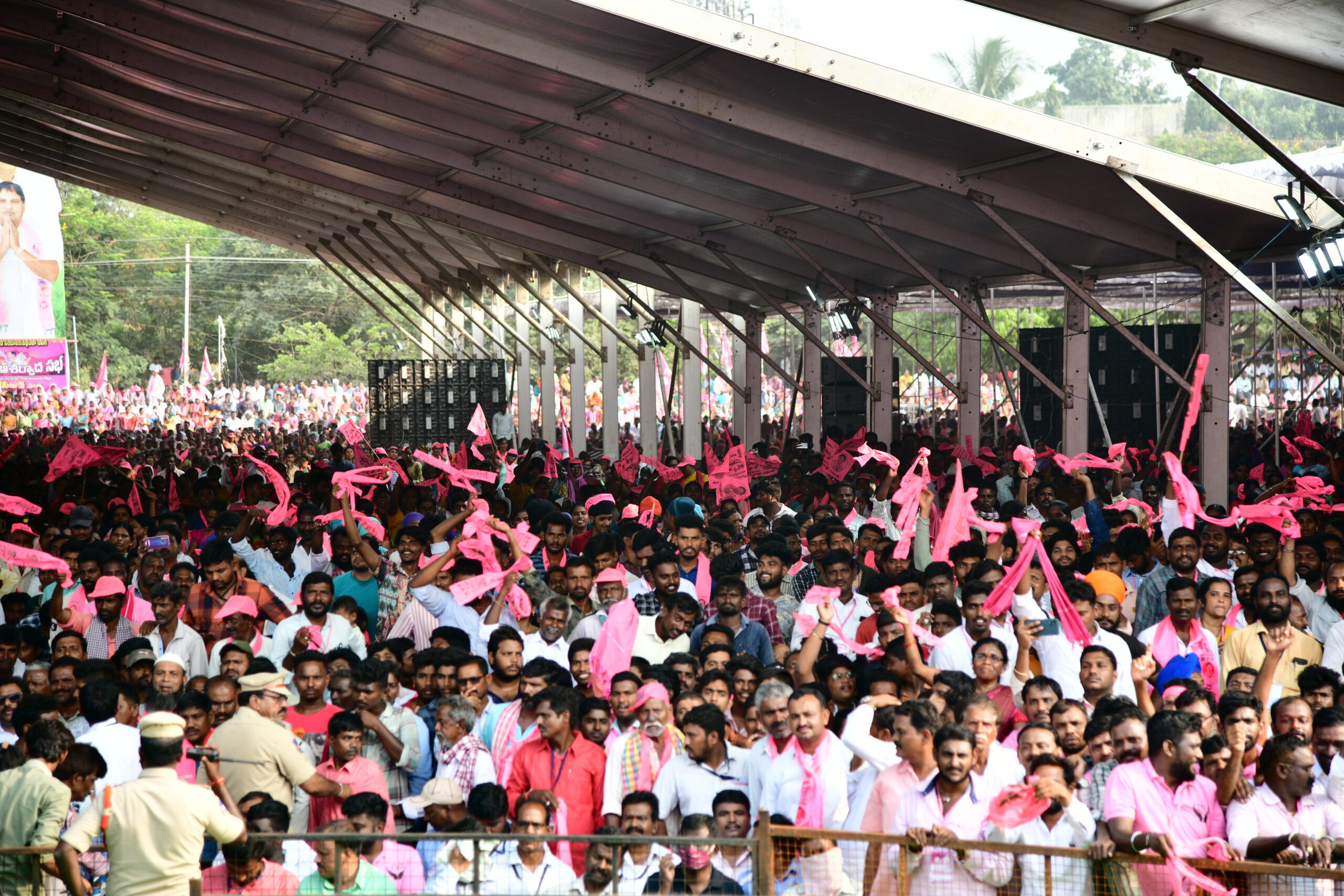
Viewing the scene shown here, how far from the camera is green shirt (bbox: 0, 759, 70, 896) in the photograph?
534 cm

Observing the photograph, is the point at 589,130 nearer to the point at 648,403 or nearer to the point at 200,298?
the point at 648,403

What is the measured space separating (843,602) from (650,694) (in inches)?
102

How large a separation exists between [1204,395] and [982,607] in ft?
19.8

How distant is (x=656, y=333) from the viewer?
22.0 m

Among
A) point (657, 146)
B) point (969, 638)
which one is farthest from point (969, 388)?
point (969, 638)

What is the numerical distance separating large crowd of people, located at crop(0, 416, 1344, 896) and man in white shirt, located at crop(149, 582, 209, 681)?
0.03m

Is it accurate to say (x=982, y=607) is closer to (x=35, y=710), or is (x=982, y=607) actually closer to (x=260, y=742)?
(x=260, y=742)

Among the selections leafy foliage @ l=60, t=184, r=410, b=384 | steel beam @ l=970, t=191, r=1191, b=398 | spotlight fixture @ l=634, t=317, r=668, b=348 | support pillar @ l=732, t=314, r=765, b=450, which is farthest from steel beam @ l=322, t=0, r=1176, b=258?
leafy foliage @ l=60, t=184, r=410, b=384

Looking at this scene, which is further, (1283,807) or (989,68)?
(989,68)

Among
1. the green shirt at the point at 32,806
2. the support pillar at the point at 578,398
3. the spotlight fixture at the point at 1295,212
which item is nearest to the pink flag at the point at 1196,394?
the spotlight fixture at the point at 1295,212

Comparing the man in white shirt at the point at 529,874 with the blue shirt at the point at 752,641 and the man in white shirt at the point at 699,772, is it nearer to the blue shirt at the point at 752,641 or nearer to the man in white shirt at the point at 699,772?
the man in white shirt at the point at 699,772

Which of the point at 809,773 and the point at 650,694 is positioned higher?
the point at 650,694

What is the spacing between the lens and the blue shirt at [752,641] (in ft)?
24.7

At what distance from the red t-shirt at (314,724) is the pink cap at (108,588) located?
2.30 meters
